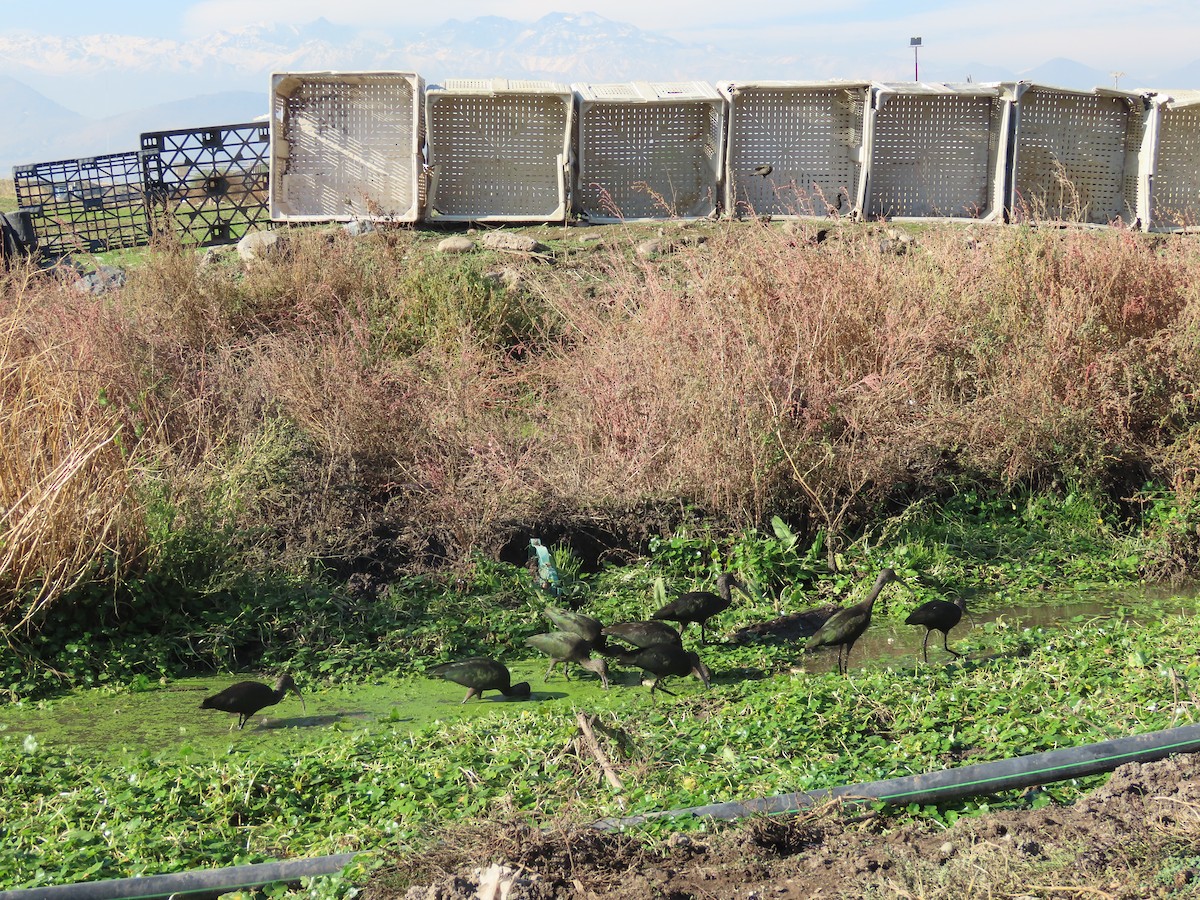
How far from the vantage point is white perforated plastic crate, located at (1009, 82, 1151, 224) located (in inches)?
530

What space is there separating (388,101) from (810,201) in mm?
5068

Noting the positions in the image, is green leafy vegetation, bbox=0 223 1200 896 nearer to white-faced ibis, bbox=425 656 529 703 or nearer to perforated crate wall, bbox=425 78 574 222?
white-faced ibis, bbox=425 656 529 703

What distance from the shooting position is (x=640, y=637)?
5.34 meters

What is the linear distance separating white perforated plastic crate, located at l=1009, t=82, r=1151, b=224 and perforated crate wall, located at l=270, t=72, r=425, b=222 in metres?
7.18

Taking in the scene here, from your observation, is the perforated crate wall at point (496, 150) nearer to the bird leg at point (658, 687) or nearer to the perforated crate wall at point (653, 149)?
the perforated crate wall at point (653, 149)

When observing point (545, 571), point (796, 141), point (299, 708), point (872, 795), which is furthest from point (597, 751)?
point (796, 141)

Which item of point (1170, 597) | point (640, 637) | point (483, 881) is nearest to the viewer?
point (483, 881)

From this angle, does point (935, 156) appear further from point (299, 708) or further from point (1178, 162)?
point (299, 708)

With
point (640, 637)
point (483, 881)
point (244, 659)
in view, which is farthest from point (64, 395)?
point (483, 881)

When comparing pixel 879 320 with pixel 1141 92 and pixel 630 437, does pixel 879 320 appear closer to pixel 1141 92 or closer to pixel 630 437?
pixel 630 437

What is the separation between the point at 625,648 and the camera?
5504 millimetres

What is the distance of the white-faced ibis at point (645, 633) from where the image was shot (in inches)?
209

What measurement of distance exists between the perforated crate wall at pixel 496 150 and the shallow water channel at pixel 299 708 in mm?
8605

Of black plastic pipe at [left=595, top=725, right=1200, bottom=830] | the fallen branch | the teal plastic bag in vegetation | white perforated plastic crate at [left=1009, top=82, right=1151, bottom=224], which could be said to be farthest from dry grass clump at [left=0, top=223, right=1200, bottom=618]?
white perforated plastic crate at [left=1009, top=82, right=1151, bottom=224]
